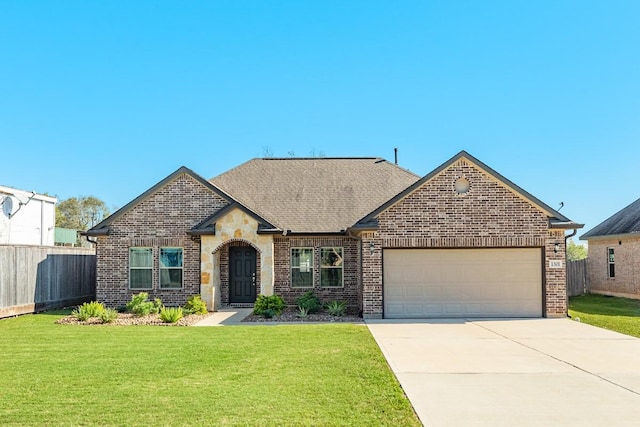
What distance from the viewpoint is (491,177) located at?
1461cm

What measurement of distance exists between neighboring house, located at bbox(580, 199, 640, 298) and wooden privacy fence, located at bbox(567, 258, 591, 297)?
0.27 metres

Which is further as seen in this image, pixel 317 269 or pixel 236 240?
pixel 317 269

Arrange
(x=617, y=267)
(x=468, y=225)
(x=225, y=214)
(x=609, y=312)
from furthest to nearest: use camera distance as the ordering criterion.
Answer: (x=617, y=267)
(x=225, y=214)
(x=609, y=312)
(x=468, y=225)

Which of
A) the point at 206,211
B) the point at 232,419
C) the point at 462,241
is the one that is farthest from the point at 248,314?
the point at 232,419

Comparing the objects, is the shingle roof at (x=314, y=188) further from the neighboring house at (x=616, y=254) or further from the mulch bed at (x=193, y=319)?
the neighboring house at (x=616, y=254)

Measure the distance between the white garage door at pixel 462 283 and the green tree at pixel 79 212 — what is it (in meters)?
50.6

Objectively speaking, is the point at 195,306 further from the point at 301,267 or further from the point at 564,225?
the point at 564,225

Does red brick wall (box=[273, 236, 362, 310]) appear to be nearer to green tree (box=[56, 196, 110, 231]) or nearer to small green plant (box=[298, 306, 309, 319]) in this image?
small green plant (box=[298, 306, 309, 319])

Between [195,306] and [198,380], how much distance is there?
330 inches

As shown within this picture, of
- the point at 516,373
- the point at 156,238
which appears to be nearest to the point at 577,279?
the point at 516,373

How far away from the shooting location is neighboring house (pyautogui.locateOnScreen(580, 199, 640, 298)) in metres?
20.5

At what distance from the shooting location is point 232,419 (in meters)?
5.65


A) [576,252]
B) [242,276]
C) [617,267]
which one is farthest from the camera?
[576,252]

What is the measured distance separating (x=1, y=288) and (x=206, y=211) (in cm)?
673
